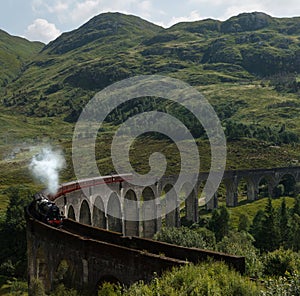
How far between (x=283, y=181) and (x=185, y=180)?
36.5 metres

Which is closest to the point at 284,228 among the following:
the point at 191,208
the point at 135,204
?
the point at 191,208

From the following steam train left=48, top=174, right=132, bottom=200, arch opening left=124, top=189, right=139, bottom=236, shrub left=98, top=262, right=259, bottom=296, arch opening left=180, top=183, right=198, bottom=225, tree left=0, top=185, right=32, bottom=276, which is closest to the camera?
shrub left=98, top=262, right=259, bottom=296

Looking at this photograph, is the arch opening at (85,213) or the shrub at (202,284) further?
the arch opening at (85,213)

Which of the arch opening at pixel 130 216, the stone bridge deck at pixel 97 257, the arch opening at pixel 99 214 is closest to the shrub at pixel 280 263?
the stone bridge deck at pixel 97 257

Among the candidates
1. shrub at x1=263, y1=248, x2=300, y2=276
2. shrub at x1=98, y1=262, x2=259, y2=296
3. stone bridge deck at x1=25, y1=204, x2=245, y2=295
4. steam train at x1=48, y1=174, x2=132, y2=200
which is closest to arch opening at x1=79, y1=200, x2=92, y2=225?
steam train at x1=48, y1=174, x2=132, y2=200

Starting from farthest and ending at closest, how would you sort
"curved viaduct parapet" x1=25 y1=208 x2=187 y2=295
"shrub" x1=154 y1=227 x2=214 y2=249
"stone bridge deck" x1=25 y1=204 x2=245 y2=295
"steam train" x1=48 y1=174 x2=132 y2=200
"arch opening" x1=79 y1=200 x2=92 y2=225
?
1. "arch opening" x1=79 y1=200 x2=92 y2=225
2. "shrub" x1=154 y1=227 x2=214 y2=249
3. "steam train" x1=48 y1=174 x2=132 y2=200
4. "curved viaduct parapet" x1=25 y1=208 x2=187 y2=295
5. "stone bridge deck" x1=25 y1=204 x2=245 y2=295

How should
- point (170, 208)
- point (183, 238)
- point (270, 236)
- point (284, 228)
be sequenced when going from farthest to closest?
point (170, 208)
point (284, 228)
point (270, 236)
point (183, 238)

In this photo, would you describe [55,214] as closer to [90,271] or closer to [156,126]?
[90,271]

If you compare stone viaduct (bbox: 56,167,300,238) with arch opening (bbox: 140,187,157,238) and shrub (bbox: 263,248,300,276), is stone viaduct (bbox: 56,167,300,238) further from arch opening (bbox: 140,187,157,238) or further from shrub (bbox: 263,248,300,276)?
shrub (bbox: 263,248,300,276)

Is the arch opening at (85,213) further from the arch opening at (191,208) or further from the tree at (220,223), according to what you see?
the arch opening at (191,208)

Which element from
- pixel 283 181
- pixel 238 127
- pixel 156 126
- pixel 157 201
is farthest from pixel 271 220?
pixel 156 126

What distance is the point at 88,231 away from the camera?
3108cm

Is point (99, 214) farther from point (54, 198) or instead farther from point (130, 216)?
point (54, 198)

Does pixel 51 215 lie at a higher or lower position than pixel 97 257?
higher
